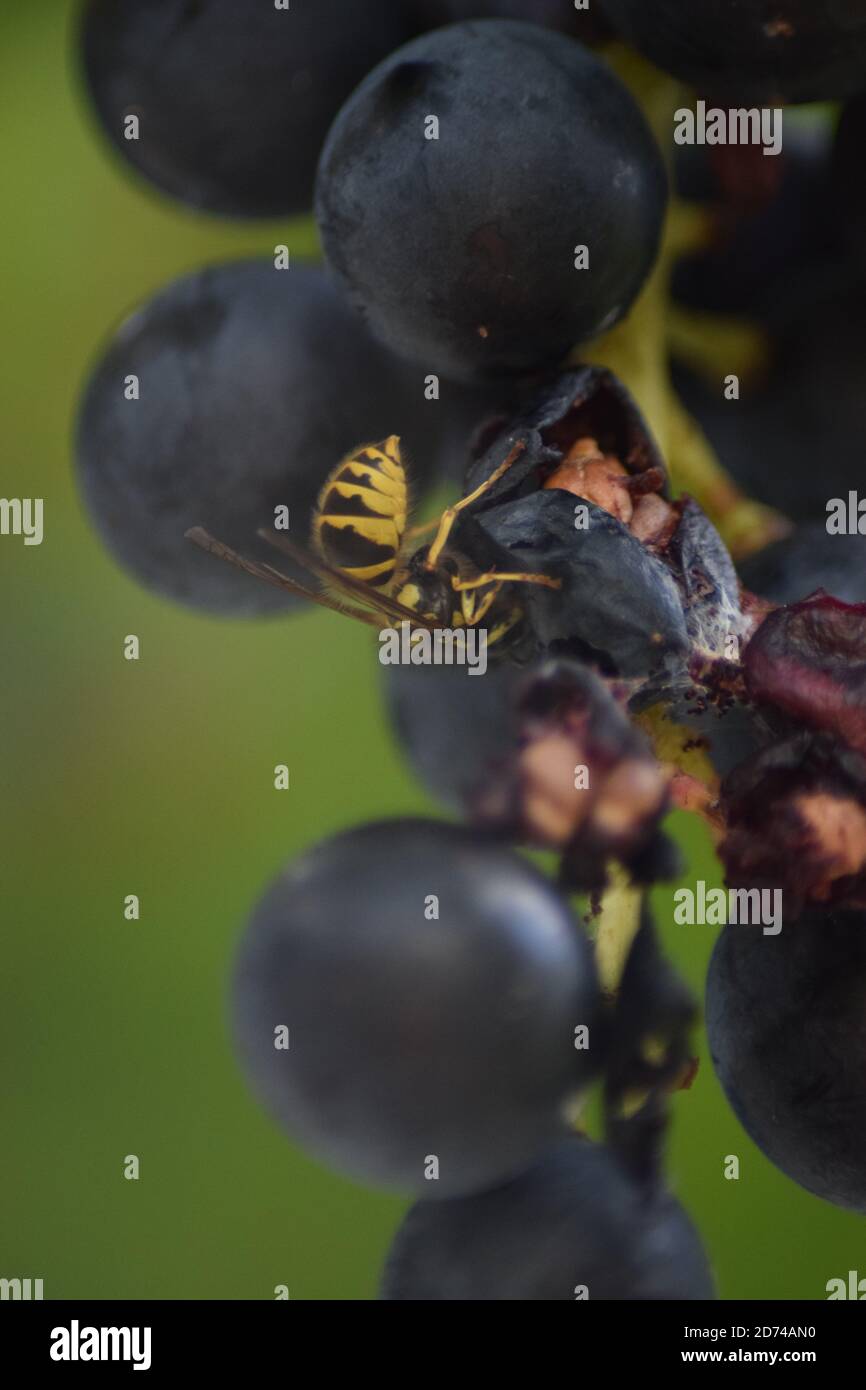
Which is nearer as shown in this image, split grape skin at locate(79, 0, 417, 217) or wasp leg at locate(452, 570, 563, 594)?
wasp leg at locate(452, 570, 563, 594)

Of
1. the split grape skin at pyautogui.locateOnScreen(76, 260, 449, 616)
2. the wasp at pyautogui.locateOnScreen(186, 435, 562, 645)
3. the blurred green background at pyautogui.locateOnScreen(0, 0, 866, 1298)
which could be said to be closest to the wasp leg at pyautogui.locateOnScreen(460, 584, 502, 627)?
the wasp at pyautogui.locateOnScreen(186, 435, 562, 645)

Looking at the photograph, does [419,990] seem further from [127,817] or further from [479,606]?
[127,817]

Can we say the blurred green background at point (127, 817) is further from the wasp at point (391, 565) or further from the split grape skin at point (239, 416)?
the wasp at point (391, 565)

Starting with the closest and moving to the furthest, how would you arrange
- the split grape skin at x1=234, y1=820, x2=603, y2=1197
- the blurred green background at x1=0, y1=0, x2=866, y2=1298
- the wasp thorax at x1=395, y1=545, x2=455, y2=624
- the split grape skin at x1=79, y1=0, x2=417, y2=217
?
the split grape skin at x1=234, y1=820, x2=603, y2=1197, the wasp thorax at x1=395, y1=545, x2=455, y2=624, the split grape skin at x1=79, y1=0, x2=417, y2=217, the blurred green background at x1=0, y1=0, x2=866, y2=1298

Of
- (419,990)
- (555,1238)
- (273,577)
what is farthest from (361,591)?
(555,1238)

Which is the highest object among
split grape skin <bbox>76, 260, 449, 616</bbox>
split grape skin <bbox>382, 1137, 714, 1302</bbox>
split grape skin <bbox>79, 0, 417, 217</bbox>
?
split grape skin <bbox>79, 0, 417, 217</bbox>

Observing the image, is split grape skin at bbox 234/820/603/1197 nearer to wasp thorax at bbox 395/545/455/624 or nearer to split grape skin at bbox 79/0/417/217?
wasp thorax at bbox 395/545/455/624

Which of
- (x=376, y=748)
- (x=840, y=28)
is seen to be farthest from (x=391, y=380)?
(x=376, y=748)

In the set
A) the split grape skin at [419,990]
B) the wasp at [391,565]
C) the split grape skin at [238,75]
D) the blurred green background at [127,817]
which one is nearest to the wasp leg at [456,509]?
the wasp at [391,565]
